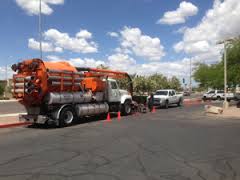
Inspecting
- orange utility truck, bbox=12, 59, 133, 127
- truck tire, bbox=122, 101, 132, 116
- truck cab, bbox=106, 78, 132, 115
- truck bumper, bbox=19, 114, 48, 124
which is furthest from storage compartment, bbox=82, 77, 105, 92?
truck bumper, bbox=19, 114, 48, 124

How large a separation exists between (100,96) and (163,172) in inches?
499

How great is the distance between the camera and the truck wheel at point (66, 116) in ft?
51.3

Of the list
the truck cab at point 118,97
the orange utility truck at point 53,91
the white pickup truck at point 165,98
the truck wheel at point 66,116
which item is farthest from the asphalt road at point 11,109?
the white pickup truck at point 165,98

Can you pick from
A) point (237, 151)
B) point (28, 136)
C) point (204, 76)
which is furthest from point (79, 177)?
point (204, 76)

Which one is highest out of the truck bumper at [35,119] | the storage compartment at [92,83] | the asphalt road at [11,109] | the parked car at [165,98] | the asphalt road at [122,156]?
the storage compartment at [92,83]

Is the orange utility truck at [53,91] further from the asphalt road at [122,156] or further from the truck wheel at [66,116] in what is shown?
the asphalt road at [122,156]

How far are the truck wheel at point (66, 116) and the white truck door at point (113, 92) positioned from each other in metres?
4.13

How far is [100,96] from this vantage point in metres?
19.2

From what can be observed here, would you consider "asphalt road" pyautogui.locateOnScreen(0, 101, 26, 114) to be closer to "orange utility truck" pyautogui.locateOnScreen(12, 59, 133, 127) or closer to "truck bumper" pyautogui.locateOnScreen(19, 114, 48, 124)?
"truck bumper" pyautogui.locateOnScreen(19, 114, 48, 124)

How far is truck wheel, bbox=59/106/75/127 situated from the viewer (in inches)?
615

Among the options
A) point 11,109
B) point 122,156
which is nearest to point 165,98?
point 11,109

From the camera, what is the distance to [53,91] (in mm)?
15562

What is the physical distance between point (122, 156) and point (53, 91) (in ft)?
26.6

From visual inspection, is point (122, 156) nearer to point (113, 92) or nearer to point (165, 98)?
point (113, 92)
